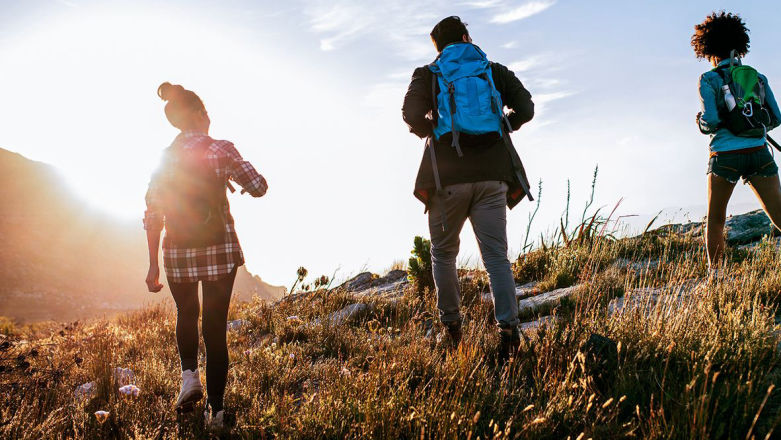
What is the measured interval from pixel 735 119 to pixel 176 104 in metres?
4.42

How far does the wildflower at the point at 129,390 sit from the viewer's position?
285 cm

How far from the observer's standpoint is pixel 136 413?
2.62 metres

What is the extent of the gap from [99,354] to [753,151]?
6.38 metres

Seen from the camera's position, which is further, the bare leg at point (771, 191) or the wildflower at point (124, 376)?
the bare leg at point (771, 191)

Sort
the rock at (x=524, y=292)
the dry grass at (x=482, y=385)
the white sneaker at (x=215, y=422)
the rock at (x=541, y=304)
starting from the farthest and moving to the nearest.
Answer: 1. the rock at (x=524, y=292)
2. the rock at (x=541, y=304)
3. the white sneaker at (x=215, y=422)
4. the dry grass at (x=482, y=385)

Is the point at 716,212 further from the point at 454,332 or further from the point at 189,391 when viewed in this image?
the point at 189,391

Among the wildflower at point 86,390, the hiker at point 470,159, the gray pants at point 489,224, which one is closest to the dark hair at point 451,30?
the hiker at point 470,159

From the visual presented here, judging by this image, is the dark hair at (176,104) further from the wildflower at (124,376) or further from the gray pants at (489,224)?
the wildflower at (124,376)

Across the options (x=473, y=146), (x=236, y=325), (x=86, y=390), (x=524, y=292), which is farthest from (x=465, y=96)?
(x=236, y=325)

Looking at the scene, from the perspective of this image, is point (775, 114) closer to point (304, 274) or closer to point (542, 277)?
point (542, 277)

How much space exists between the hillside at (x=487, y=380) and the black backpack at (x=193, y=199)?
103cm

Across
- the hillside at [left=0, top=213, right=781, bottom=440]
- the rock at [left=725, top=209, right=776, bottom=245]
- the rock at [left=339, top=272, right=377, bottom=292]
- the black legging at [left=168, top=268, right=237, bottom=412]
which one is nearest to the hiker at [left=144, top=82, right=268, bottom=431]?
the black legging at [left=168, top=268, right=237, bottom=412]

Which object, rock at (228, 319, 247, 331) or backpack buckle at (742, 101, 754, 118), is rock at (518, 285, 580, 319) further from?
rock at (228, 319, 247, 331)

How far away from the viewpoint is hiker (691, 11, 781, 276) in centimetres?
360
